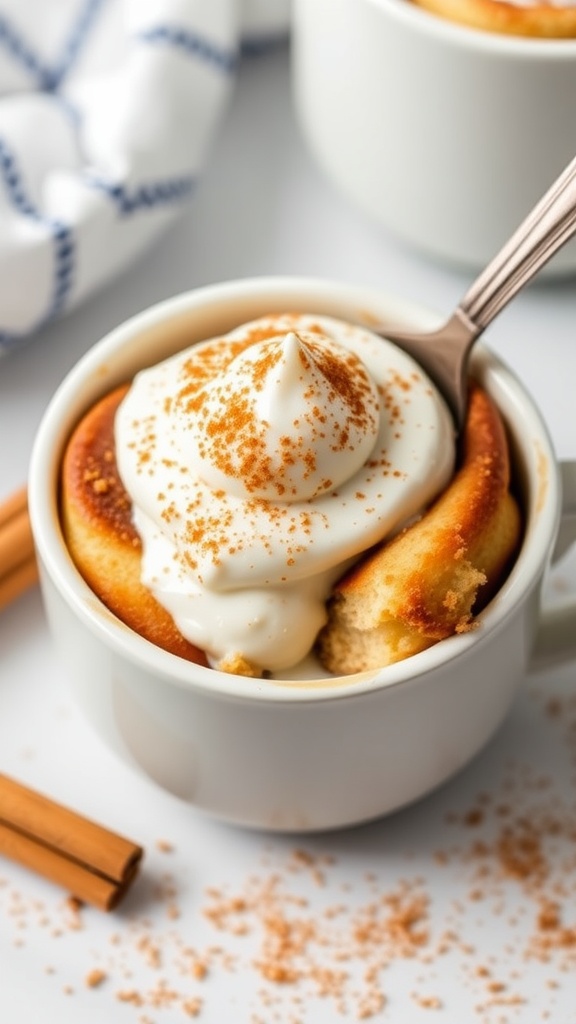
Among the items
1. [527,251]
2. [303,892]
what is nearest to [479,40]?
[527,251]

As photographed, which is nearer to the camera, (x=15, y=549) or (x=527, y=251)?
(x=527, y=251)

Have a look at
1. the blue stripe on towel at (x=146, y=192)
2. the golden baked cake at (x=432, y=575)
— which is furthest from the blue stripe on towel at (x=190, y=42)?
the golden baked cake at (x=432, y=575)

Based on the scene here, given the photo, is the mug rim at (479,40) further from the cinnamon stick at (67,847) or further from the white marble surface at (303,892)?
the cinnamon stick at (67,847)

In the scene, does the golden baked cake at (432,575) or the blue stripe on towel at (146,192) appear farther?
the blue stripe on towel at (146,192)

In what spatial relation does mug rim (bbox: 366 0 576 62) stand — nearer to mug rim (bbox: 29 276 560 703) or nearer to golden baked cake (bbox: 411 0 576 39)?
golden baked cake (bbox: 411 0 576 39)

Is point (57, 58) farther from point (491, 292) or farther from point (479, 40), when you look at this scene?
point (491, 292)

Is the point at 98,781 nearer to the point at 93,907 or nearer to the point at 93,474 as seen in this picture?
the point at 93,907
